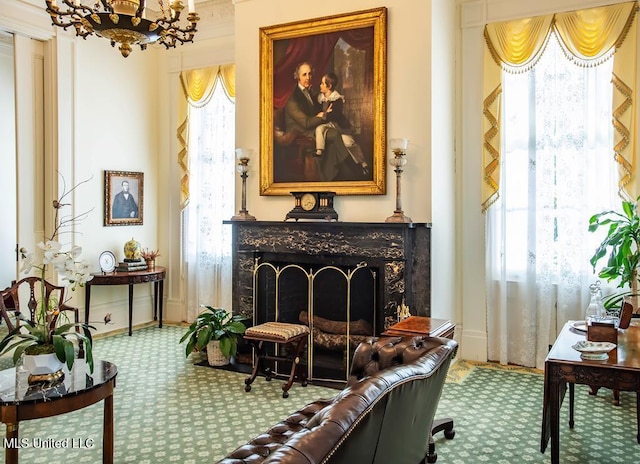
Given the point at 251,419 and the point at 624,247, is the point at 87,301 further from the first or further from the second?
the point at 624,247

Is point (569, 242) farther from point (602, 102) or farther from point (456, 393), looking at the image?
point (456, 393)

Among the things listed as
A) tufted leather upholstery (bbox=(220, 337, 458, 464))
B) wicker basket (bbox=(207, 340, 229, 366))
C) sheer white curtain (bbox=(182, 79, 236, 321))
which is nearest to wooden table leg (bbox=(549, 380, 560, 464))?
tufted leather upholstery (bbox=(220, 337, 458, 464))

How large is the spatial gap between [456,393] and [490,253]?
4.91 ft

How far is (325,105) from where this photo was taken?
5133 millimetres

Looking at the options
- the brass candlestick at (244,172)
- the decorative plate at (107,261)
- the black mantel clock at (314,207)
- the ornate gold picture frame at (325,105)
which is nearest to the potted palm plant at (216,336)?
the brass candlestick at (244,172)

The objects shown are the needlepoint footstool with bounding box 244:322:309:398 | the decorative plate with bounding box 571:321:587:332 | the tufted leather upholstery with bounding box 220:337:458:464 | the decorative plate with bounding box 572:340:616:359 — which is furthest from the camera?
the needlepoint footstool with bounding box 244:322:309:398

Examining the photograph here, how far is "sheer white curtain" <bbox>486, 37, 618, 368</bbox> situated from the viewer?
192 inches

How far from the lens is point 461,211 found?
541 cm

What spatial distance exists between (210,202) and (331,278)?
219 centimetres

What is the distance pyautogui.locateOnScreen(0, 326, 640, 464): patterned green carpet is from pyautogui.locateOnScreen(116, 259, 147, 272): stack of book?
1.46 meters

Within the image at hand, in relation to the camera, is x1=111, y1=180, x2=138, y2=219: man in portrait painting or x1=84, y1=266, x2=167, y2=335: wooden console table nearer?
x1=84, y1=266, x2=167, y2=335: wooden console table

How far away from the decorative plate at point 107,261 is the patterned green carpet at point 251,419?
148cm

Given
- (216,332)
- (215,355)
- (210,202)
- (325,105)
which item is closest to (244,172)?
(325,105)

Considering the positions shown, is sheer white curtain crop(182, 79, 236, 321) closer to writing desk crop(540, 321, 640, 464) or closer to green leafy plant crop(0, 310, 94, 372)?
green leafy plant crop(0, 310, 94, 372)
